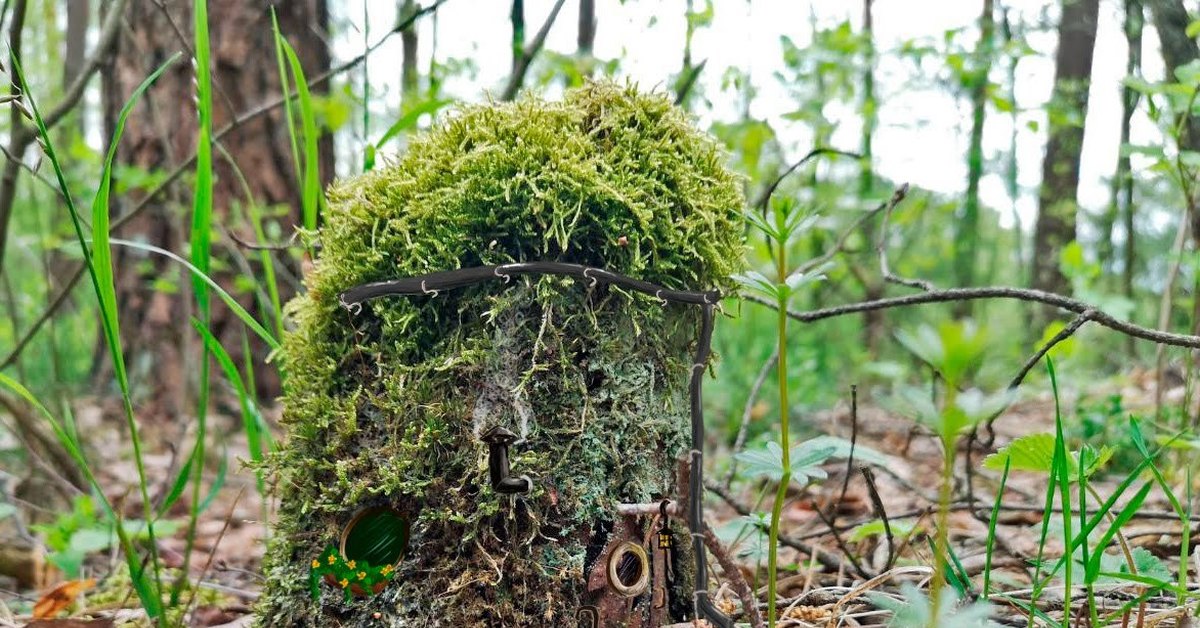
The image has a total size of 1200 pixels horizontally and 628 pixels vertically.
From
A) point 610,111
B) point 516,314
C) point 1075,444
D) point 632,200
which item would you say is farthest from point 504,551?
point 1075,444

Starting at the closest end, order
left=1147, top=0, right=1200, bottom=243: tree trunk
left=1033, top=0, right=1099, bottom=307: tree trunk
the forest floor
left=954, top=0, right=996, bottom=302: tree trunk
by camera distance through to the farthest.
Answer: the forest floor < left=1147, top=0, right=1200, bottom=243: tree trunk < left=954, top=0, right=996, bottom=302: tree trunk < left=1033, top=0, right=1099, bottom=307: tree trunk

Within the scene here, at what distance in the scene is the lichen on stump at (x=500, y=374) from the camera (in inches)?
48.7

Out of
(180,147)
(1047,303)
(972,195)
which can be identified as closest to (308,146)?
(1047,303)

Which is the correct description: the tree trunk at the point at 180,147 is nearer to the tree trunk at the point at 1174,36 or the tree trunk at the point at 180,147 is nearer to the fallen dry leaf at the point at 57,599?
the fallen dry leaf at the point at 57,599

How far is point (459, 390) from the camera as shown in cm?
127

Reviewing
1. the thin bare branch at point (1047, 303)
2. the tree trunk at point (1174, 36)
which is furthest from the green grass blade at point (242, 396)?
the tree trunk at point (1174, 36)

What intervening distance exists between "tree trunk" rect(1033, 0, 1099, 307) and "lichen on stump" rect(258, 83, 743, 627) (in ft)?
20.0

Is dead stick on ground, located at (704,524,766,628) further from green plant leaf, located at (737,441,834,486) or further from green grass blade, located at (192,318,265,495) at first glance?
green grass blade, located at (192,318,265,495)

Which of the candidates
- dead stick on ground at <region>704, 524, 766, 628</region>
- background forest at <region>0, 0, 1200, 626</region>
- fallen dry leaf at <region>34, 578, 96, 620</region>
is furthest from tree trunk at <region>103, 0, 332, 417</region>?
dead stick on ground at <region>704, 524, 766, 628</region>

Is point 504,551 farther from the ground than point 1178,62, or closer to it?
closer to it

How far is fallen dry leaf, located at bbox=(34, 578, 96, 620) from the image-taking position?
5.55ft

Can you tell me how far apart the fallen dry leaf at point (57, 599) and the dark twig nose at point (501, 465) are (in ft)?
3.94

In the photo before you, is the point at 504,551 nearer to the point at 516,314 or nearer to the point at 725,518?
the point at 516,314

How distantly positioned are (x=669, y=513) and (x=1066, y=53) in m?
8.04
